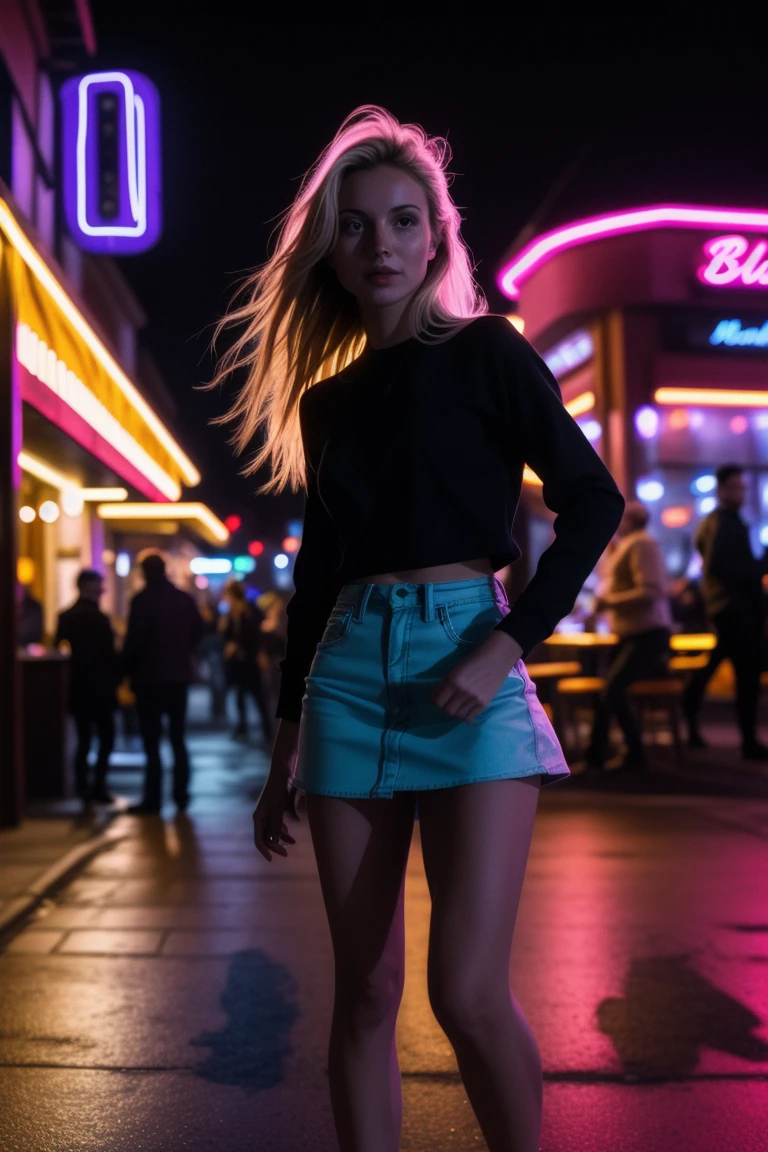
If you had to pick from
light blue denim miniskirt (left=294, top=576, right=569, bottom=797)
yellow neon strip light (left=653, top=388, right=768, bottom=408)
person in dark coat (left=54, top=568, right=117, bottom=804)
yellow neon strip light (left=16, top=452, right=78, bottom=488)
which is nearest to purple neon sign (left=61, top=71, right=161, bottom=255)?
yellow neon strip light (left=16, top=452, right=78, bottom=488)

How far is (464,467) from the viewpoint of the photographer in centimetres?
222

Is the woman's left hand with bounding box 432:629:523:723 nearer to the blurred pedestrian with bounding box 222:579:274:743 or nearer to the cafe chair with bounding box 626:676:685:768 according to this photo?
the cafe chair with bounding box 626:676:685:768

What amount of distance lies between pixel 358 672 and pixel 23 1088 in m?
2.00

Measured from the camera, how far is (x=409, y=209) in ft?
7.86

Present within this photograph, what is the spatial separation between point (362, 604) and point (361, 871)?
44cm

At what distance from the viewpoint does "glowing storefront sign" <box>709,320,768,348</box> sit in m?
18.6

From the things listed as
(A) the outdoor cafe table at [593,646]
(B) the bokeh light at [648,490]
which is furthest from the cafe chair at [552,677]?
(B) the bokeh light at [648,490]

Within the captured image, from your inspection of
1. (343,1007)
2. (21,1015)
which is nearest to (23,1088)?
(21,1015)

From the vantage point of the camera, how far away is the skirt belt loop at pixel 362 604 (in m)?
2.21

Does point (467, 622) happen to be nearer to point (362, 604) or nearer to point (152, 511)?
point (362, 604)

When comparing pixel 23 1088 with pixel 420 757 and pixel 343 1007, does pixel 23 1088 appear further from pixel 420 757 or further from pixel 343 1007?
pixel 420 757

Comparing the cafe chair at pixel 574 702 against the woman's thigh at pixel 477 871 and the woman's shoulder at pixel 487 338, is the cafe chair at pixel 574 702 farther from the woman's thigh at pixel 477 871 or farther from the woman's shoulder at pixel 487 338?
the woman's thigh at pixel 477 871

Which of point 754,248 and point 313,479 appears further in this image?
point 754,248

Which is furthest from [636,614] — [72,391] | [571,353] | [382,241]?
[571,353]
